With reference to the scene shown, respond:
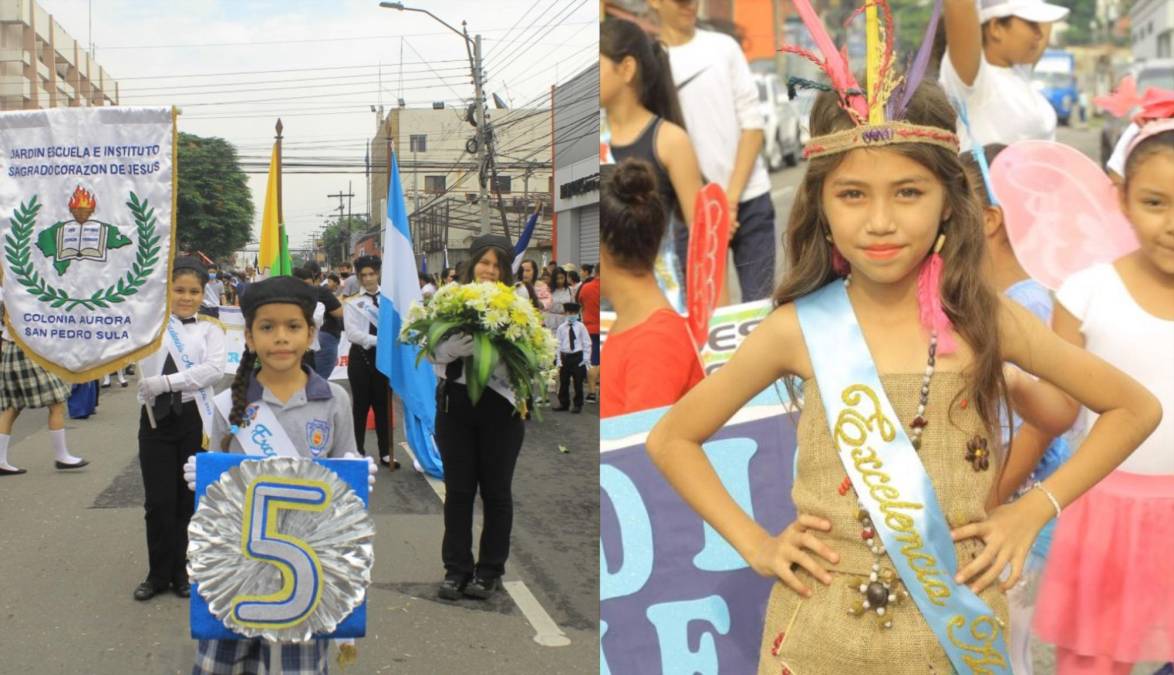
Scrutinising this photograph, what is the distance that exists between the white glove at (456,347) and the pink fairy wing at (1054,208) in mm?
2205

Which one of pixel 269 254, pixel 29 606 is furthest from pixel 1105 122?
pixel 29 606

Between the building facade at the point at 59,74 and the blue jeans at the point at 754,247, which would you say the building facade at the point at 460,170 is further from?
the blue jeans at the point at 754,247

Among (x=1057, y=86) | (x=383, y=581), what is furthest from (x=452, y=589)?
(x=1057, y=86)

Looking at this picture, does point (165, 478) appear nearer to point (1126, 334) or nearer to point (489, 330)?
point (489, 330)

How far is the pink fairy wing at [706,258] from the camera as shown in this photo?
248 cm

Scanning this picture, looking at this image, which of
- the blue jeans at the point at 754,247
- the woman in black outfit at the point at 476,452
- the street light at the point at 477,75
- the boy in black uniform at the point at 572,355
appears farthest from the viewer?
the boy in black uniform at the point at 572,355

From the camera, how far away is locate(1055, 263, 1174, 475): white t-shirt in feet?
7.91

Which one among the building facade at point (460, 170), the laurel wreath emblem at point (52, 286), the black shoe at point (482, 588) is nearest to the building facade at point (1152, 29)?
the building facade at point (460, 170)

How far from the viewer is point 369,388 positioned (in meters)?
7.49

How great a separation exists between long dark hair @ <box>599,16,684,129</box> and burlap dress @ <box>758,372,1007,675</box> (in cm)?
70

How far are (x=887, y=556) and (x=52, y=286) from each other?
282cm

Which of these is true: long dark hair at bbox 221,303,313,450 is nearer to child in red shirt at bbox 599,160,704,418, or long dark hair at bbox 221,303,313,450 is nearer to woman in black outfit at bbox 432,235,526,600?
woman in black outfit at bbox 432,235,526,600

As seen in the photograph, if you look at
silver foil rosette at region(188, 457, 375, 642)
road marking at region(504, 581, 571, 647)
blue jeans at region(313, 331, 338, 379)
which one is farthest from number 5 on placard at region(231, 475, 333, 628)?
blue jeans at region(313, 331, 338, 379)

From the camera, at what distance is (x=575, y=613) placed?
4.60 m
